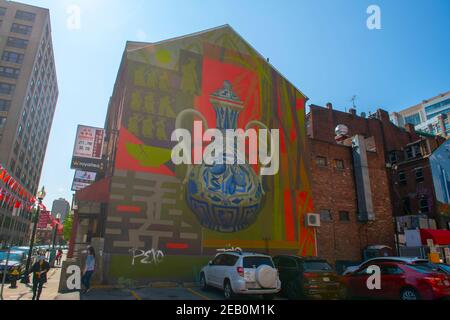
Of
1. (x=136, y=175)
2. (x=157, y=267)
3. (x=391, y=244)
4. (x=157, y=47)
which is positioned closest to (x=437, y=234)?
(x=391, y=244)

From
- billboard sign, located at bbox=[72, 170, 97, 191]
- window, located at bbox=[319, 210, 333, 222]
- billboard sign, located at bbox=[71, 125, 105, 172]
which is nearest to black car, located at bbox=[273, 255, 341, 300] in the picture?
window, located at bbox=[319, 210, 333, 222]

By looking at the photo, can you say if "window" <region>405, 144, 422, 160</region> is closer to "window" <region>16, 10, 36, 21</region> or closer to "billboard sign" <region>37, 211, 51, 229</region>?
"billboard sign" <region>37, 211, 51, 229</region>

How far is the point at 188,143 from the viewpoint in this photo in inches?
702

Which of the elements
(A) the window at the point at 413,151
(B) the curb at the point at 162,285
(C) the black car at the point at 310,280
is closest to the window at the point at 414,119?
(A) the window at the point at 413,151

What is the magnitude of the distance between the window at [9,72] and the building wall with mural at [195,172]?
2070 inches

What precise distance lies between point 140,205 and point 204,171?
4.39 m

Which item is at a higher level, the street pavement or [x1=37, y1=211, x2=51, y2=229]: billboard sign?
[x1=37, y1=211, x2=51, y2=229]: billboard sign

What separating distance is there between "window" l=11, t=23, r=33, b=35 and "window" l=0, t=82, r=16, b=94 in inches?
504

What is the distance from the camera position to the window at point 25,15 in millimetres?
61191

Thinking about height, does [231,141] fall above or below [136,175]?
above

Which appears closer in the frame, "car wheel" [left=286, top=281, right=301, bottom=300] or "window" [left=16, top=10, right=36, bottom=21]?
"car wheel" [left=286, top=281, right=301, bottom=300]

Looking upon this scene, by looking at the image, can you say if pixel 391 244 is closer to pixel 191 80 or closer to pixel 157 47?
pixel 191 80

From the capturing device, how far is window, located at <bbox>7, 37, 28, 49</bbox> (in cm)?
5869

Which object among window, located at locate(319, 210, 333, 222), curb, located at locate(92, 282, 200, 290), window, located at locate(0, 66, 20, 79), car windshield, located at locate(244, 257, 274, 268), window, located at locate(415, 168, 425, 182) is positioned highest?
window, located at locate(0, 66, 20, 79)
